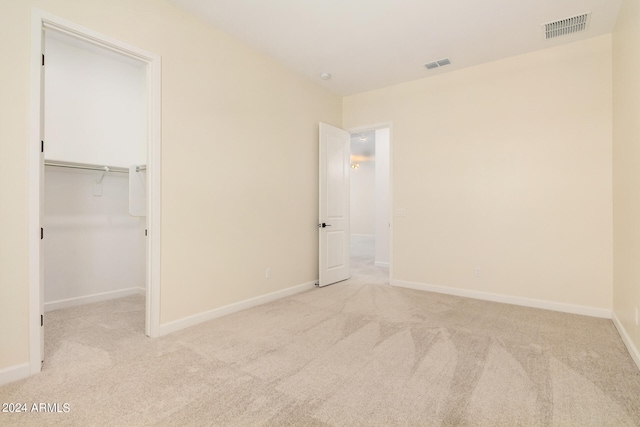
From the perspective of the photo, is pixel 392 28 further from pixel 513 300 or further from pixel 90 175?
pixel 90 175

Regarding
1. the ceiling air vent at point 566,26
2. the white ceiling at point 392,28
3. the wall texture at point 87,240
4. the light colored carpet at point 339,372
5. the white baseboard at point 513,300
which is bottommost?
the light colored carpet at point 339,372

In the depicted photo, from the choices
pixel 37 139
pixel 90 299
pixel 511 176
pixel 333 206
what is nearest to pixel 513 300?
pixel 511 176

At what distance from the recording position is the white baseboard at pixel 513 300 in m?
3.30

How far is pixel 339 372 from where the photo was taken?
2119 millimetres

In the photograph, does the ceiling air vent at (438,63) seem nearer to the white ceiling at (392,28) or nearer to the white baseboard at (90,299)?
the white ceiling at (392,28)

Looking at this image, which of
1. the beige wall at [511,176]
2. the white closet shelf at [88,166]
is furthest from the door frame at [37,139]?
the beige wall at [511,176]

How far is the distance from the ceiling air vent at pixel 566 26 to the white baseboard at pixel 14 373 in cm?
Result: 518

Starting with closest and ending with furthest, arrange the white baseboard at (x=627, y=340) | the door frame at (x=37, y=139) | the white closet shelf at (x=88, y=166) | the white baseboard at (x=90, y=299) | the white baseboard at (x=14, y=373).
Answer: the white baseboard at (x=14, y=373)
the door frame at (x=37, y=139)
the white baseboard at (x=627, y=340)
the white closet shelf at (x=88, y=166)
the white baseboard at (x=90, y=299)

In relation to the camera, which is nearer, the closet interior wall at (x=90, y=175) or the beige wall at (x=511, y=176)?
the beige wall at (x=511, y=176)

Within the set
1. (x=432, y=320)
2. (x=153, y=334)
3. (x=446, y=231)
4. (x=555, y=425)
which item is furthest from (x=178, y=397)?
(x=446, y=231)

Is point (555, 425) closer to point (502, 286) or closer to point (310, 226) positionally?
point (502, 286)

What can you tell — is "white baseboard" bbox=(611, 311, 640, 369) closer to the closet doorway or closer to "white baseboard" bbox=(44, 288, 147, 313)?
the closet doorway

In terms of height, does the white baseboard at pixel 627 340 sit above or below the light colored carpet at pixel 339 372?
above

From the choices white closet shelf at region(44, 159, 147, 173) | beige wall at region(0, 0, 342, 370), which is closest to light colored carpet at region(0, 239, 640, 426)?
beige wall at region(0, 0, 342, 370)
